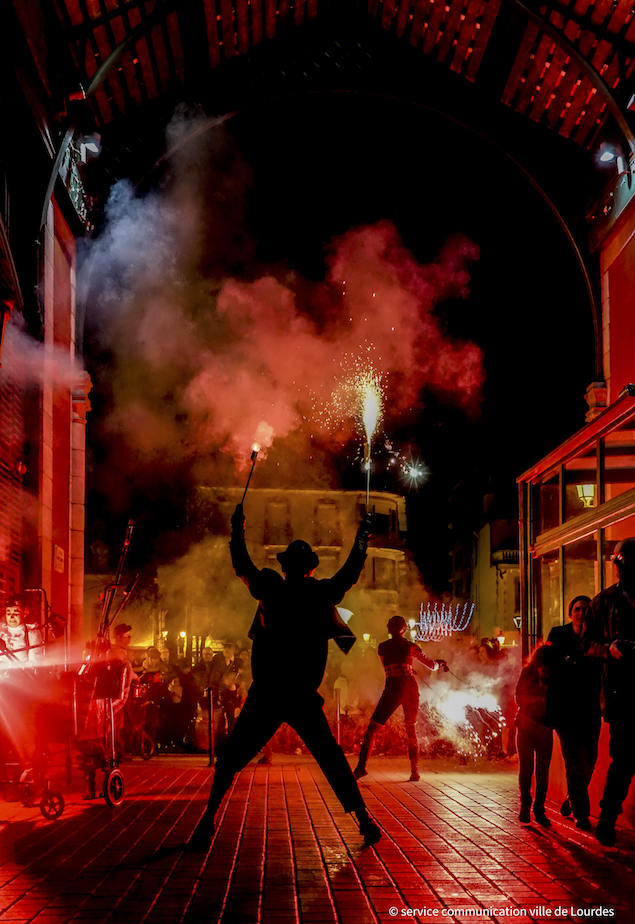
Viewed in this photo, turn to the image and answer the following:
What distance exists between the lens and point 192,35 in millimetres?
13742

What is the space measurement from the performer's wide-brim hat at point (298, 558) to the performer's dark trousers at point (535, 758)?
2.29m

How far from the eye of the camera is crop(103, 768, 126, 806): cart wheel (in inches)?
300

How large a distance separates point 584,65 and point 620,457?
513 centimetres

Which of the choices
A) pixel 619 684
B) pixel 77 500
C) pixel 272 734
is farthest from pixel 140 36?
pixel 619 684

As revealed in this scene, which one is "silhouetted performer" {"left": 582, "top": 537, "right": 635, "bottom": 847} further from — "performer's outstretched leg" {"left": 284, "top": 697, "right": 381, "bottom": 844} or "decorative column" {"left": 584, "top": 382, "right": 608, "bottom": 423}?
"decorative column" {"left": 584, "top": 382, "right": 608, "bottom": 423}

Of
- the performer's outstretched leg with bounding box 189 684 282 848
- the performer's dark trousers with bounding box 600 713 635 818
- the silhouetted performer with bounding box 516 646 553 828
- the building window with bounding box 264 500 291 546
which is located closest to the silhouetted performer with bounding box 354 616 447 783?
the silhouetted performer with bounding box 516 646 553 828

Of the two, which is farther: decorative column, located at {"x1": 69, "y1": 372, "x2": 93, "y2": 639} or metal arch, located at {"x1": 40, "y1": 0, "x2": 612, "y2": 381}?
decorative column, located at {"x1": 69, "y1": 372, "x2": 93, "y2": 639}

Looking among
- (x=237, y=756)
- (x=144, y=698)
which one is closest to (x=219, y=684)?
(x=144, y=698)

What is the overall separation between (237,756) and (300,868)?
2.46 ft

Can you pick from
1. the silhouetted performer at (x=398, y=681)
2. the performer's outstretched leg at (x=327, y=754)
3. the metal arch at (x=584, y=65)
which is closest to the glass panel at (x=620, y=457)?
the silhouetted performer at (x=398, y=681)

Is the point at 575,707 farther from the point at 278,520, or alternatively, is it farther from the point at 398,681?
the point at 278,520

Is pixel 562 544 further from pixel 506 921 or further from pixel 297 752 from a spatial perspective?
pixel 297 752

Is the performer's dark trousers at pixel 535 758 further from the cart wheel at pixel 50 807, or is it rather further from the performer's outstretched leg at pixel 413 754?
the cart wheel at pixel 50 807

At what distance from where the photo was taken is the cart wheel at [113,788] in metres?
7.62
